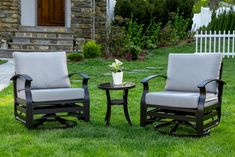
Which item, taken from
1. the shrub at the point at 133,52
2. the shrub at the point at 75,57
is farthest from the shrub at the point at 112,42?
the shrub at the point at 75,57

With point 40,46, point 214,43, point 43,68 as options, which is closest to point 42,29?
point 40,46

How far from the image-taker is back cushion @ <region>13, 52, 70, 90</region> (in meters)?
5.02

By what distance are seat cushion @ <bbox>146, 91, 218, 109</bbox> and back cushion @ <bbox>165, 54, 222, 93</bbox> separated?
265 mm

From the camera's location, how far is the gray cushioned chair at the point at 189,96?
166 inches

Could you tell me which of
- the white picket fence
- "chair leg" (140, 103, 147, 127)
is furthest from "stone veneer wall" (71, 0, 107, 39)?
"chair leg" (140, 103, 147, 127)

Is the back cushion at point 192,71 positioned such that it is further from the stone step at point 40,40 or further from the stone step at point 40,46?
the stone step at point 40,40

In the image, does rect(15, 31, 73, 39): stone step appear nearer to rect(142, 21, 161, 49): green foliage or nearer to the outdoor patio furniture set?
rect(142, 21, 161, 49): green foliage

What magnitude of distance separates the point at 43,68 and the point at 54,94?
2.14 feet

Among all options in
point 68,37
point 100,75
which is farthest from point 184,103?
point 68,37

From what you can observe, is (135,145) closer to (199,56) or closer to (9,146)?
(9,146)

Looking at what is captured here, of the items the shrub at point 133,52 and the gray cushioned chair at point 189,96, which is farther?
the shrub at point 133,52

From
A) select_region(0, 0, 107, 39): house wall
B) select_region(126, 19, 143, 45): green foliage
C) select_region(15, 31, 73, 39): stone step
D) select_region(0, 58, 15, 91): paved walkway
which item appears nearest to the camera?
select_region(0, 58, 15, 91): paved walkway

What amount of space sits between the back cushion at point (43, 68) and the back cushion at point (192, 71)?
135 cm

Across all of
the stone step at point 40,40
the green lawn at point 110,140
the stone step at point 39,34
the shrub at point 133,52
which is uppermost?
the stone step at point 39,34
